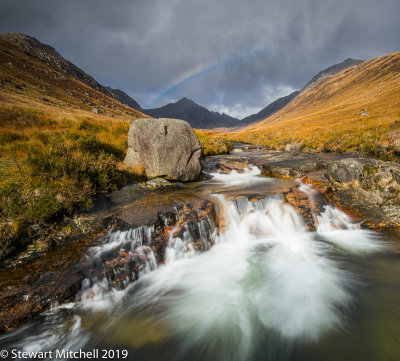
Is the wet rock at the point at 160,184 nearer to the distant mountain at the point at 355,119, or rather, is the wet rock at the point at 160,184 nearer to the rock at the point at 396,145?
the rock at the point at 396,145

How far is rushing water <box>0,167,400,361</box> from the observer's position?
9.62ft

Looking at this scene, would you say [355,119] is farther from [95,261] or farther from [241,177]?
[95,261]

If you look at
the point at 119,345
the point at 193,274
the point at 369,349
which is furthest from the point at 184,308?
the point at 369,349

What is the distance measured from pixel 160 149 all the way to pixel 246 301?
682 centimetres

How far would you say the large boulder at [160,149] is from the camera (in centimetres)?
856

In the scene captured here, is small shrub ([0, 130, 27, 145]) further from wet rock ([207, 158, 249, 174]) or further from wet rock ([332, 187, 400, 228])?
wet rock ([332, 187, 400, 228])

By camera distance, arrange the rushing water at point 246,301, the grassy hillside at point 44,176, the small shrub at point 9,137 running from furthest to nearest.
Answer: the small shrub at point 9,137, the grassy hillside at point 44,176, the rushing water at point 246,301

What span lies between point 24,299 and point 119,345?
1.84m

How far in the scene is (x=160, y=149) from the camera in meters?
8.50

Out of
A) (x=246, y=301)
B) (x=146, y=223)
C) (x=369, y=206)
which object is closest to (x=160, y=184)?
(x=146, y=223)

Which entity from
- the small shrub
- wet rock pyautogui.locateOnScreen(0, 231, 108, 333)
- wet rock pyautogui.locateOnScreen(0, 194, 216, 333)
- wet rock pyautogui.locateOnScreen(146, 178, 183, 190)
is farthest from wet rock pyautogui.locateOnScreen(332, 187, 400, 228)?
the small shrub

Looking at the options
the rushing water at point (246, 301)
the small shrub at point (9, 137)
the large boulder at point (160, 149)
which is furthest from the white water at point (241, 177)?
the small shrub at point (9, 137)

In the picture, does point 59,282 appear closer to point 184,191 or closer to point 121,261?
point 121,261

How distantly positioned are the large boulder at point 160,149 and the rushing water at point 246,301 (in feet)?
13.1
